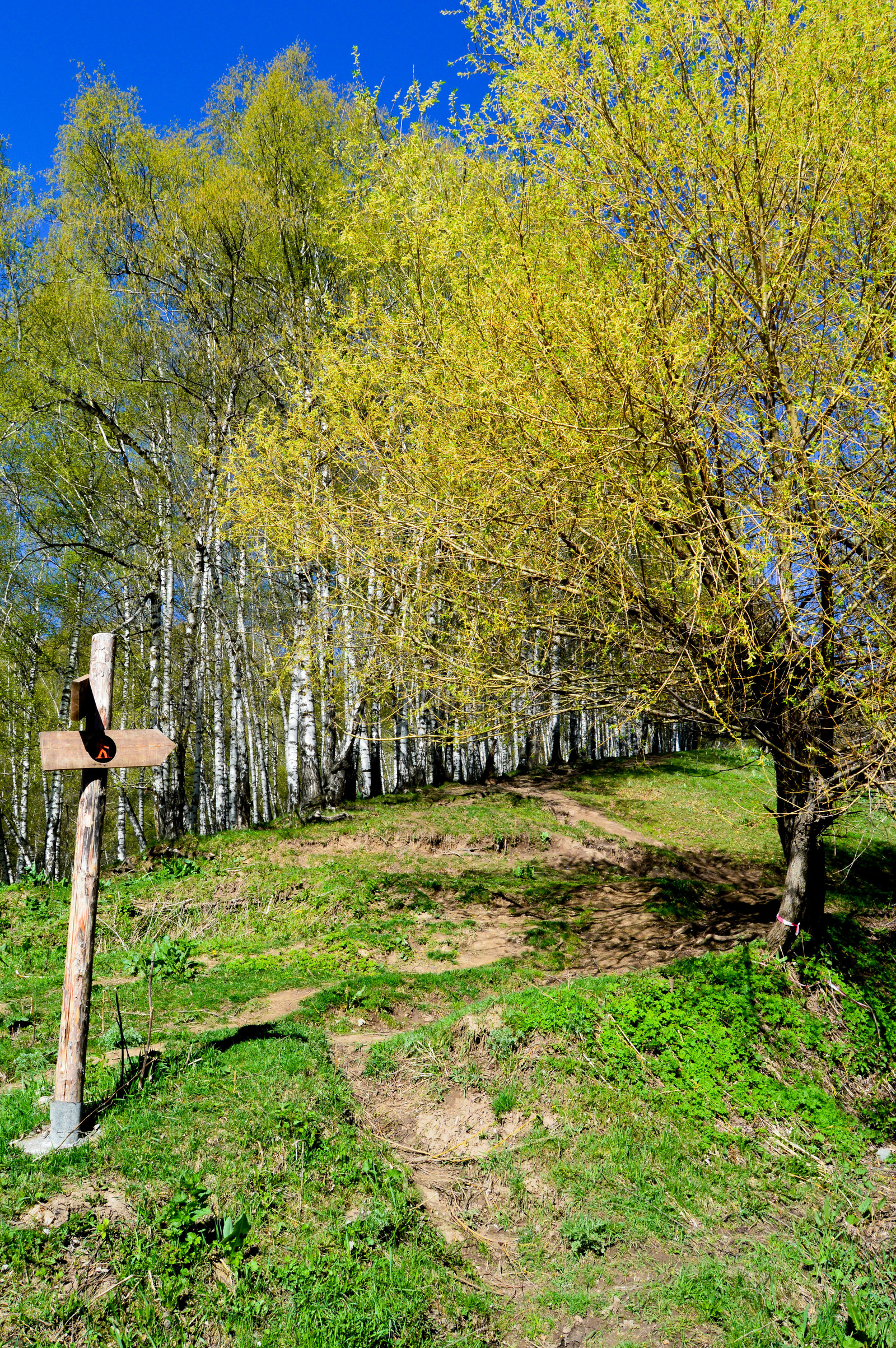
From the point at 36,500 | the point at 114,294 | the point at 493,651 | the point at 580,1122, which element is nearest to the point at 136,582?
the point at 36,500

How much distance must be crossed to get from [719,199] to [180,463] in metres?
14.8

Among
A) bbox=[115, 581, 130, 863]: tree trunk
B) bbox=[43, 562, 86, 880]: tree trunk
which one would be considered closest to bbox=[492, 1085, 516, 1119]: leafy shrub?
bbox=[115, 581, 130, 863]: tree trunk

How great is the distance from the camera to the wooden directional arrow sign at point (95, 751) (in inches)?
167

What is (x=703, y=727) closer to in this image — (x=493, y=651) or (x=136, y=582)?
(x=493, y=651)

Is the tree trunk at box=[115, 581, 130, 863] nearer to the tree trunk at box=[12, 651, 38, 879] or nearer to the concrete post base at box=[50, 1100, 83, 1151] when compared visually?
the tree trunk at box=[12, 651, 38, 879]

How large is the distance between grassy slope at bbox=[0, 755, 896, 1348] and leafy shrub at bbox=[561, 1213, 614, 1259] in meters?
0.02

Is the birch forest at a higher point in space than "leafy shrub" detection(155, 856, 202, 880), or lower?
higher

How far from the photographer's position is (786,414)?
5.38 metres

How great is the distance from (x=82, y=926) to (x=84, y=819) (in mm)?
581

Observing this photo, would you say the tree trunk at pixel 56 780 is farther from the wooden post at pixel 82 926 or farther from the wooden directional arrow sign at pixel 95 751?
the wooden directional arrow sign at pixel 95 751

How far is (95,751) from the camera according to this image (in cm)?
430

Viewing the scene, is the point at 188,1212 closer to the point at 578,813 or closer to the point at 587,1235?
the point at 587,1235

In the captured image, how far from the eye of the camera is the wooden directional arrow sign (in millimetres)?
4254

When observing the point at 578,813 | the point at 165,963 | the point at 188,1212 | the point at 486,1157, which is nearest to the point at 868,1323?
the point at 486,1157
